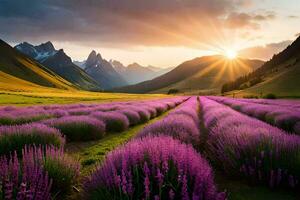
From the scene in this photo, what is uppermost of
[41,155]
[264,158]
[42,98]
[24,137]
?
[41,155]

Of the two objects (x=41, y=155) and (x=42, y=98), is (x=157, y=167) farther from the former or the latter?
(x=42, y=98)

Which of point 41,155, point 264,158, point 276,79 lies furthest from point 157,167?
point 276,79

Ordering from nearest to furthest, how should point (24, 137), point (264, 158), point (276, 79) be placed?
point (264, 158) → point (24, 137) → point (276, 79)

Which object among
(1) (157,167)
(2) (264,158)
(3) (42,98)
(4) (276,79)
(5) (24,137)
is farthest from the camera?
(4) (276,79)

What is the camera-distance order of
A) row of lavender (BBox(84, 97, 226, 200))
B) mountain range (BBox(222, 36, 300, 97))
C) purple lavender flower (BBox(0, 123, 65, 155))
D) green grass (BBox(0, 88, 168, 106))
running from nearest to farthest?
row of lavender (BBox(84, 97, 226, 200))
purple lavender flower (BBox(0, 123, 65, 155))
green grass (BBox(0, 88, 168, 106))
mountain range (BBox(222, 36, 300, 97))

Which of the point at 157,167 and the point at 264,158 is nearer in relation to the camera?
the point at 157,167

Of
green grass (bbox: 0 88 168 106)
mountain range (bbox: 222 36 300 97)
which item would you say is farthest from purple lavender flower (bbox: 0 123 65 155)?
mountain range (bbox: 222 36 300 97)

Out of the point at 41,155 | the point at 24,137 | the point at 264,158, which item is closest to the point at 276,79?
the point at 24,137

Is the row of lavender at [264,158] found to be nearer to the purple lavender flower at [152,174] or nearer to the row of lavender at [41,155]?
the purple lavender flower at [152,174]

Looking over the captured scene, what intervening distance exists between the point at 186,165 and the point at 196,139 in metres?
5.17

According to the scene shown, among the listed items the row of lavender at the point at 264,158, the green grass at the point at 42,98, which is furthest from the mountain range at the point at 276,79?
the row of lavender at the point at 264,158

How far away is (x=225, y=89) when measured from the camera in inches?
6240

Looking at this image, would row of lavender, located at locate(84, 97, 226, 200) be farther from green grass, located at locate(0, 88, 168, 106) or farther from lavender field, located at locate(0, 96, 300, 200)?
green grass, located at locate(0, 88, 168, 106)

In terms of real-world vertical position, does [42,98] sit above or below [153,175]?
below
